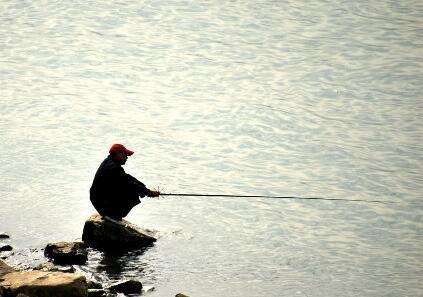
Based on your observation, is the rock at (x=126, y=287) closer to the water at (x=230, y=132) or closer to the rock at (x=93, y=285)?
the rock at (x=93, y=285)

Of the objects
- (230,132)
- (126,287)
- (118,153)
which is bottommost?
(230,132)

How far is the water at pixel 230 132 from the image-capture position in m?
14.5

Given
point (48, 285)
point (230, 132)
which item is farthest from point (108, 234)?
point (230, 132)

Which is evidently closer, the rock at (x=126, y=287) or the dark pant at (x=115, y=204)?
the rock at (x=126, y=287)

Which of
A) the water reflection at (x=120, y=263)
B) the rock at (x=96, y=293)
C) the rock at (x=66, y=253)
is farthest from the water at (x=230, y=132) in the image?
the rock at (x=96, y=293)

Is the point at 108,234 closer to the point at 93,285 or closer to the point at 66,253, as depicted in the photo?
the point at 66,253

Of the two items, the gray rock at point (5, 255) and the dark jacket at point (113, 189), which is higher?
the dark jacket at point (113, 189)

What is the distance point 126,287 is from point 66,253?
1.40m

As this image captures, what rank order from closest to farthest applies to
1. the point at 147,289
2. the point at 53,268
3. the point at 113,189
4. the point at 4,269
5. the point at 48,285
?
the point at 48,285, the point at 4,269, the point at 147,289, the point at 53,268, the point at 113,189

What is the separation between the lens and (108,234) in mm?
14039

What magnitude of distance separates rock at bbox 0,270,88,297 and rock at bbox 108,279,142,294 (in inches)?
31.0

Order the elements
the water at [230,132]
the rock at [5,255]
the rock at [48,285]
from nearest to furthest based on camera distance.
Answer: the rock at [48,285]
the rock at [5,255]
the water at [230,132]

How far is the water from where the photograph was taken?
1446cm

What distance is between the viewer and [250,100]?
2412cm
